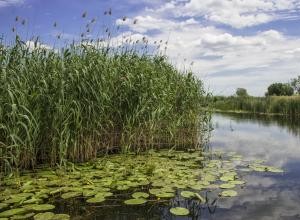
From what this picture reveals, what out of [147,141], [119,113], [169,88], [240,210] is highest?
[169,88]

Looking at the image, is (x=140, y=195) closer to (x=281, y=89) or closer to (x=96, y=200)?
(x=96, y=200)

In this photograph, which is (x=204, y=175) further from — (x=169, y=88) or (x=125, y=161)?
(x=169, y=88)

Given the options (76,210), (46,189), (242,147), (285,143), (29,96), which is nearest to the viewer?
(76,210)

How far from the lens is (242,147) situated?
9641 mm

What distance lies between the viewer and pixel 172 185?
5223 mm

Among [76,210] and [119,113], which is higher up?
[119,113]

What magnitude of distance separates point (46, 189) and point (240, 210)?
8.56 ft

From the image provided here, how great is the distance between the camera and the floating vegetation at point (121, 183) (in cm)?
442

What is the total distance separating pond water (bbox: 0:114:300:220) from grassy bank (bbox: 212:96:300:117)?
12.7 metres

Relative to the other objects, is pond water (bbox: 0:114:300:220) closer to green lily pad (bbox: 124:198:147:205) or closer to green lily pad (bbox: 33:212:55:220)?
green lily pad (bbox: 124:198:147:205)

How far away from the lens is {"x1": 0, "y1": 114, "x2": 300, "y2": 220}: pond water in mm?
4344

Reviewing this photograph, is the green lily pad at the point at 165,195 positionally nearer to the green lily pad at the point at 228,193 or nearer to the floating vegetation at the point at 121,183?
the floating vegetation at the point at 121,183

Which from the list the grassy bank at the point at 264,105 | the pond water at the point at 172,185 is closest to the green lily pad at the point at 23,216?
the pond water at the point at 172,185

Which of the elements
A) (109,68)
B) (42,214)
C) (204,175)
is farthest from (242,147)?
(42,214)
